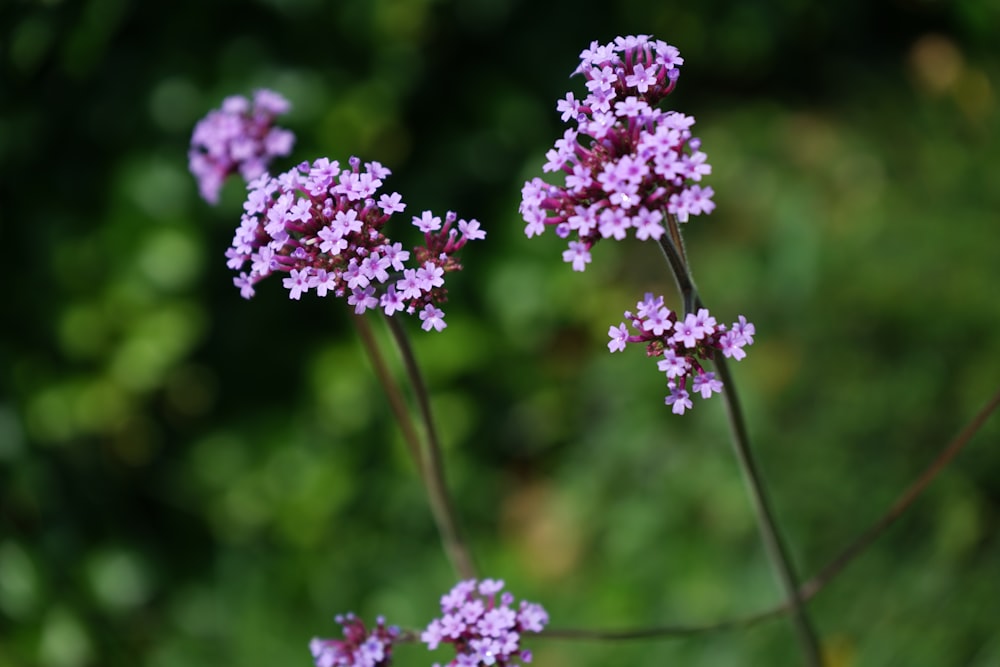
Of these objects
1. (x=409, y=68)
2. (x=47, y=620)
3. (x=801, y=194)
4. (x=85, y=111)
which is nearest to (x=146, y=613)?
(x=47, y=620)

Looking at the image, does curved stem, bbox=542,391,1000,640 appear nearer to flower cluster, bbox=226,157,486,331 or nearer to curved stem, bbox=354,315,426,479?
curved stem, bbox=354,315,426,479

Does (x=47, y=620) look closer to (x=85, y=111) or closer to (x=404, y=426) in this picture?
(x=85, y=111)

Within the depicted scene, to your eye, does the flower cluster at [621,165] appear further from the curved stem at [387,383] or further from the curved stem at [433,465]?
the curved stem at [387,383]

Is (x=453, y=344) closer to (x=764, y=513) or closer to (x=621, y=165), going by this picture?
A: (x=764, y=513)


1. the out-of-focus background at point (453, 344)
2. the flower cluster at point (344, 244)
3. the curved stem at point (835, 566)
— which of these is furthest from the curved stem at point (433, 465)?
the out-of-focus background at point (453, 344)

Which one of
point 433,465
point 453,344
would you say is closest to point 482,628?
point 433,465

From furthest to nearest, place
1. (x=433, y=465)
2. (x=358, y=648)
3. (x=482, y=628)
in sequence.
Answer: (x=433, y=465), (x=358, y=648), (x=482, y=628)
